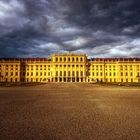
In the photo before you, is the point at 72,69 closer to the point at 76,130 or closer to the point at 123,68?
the point at 123,68

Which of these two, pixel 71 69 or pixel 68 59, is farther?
pixel 68 59

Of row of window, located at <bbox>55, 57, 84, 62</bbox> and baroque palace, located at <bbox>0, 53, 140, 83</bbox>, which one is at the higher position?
row of window, located at <bbox>55, 57, 84, 62</bbox>

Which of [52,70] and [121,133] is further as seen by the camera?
[52,70]

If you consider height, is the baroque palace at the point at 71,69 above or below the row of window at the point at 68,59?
below

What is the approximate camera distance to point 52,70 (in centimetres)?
11775

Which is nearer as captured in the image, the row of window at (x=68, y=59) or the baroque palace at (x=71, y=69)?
the baroque palace at (x=71, y=69)

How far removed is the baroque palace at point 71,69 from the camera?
118 metres

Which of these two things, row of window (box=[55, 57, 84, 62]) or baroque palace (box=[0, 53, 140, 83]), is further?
row of window (box=[55, 57, 84, 62])

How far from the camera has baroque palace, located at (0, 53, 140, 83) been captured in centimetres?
11794

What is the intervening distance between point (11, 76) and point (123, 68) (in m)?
57.2

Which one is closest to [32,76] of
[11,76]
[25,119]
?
[11,76]

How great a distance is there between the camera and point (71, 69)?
389 feet

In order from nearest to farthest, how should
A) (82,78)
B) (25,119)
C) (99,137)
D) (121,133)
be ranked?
1. (99,137)
2. (121,133)
3. (25,119)
4. (82,78)

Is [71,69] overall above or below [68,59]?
below
